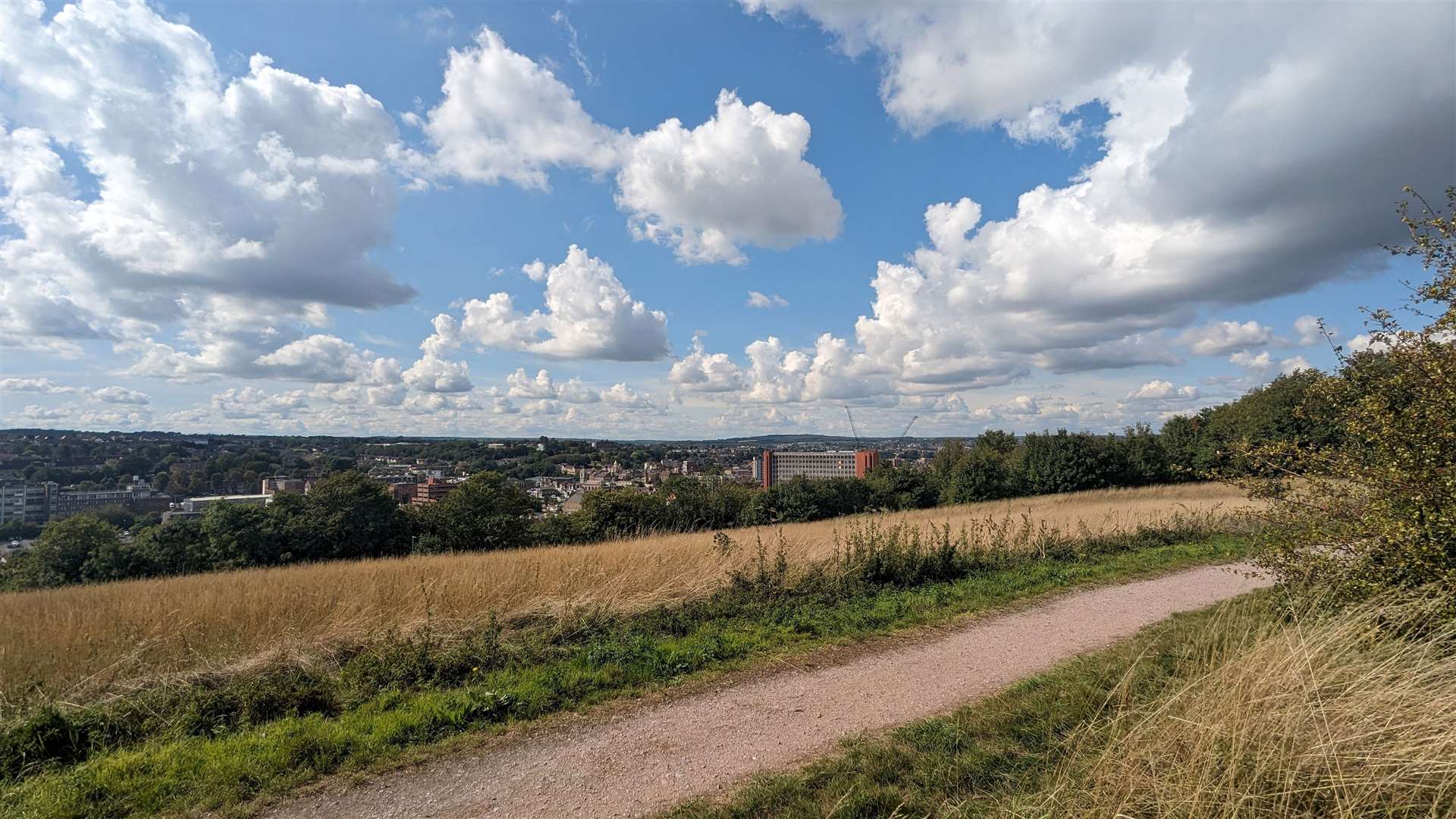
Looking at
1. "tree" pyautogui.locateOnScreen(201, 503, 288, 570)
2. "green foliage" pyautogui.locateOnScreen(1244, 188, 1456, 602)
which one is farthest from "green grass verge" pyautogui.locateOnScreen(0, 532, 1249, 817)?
"tree" pyautogui.locateOnScreen(201, 503, 288, 570)

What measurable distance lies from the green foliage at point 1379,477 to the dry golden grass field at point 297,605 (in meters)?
7.31

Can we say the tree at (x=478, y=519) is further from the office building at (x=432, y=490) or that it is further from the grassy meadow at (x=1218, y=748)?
the grassy meadow at (x=1218, y=748)

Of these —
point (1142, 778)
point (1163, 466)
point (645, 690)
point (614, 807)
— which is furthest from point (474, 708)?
point (1163, 466)

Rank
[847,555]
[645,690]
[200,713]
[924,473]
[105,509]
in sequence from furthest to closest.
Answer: [924,473]
[105,509]
[847,555]
[645,690]
[200,713]

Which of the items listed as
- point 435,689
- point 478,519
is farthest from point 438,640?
point 478,519

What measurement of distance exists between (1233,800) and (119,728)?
830 cm

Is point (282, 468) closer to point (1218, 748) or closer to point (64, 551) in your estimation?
point (64, 551)

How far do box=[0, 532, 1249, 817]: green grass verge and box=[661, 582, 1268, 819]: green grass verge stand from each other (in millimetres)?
2328

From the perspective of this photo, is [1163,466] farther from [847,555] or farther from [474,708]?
[474,708]

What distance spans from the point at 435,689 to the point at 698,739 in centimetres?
302

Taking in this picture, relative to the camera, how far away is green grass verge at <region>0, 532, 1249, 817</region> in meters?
4.42

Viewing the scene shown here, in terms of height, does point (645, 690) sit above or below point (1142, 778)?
below

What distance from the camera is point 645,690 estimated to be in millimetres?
6164

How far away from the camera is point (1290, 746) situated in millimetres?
2967
